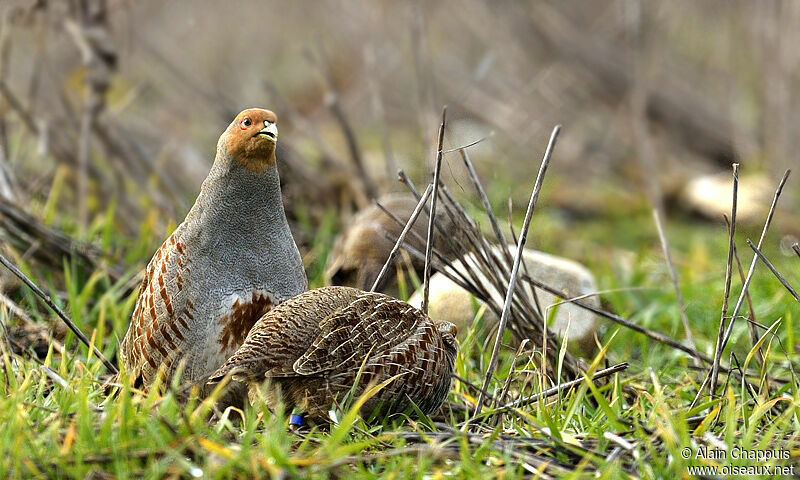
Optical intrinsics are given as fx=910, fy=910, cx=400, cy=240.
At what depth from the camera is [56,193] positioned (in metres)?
5.01

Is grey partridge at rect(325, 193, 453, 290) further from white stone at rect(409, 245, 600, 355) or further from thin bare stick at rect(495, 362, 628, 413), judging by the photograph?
thin bare stick at rect(495, 362, 628, 413)

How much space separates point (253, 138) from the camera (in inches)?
107

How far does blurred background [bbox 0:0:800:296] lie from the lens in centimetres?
508

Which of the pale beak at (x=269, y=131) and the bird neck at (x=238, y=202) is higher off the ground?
the pale beak at (x=269, y=131)

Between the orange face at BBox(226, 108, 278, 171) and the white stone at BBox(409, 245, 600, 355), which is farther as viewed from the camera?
the white stone at BBox(409, 245, 600, 355)

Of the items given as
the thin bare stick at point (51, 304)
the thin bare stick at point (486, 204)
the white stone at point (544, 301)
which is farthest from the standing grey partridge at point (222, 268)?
the white stone at point (544, 301)

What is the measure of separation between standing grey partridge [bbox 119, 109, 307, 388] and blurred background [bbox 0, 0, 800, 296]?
2.11ft

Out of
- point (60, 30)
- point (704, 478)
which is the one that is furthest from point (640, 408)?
point (60, 30)

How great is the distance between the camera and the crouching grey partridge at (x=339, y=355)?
2.46 meters

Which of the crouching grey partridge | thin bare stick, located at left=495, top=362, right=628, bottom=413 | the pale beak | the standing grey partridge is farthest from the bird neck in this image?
thin bare stick, located at left=495, top=362, right=628, bottom=413

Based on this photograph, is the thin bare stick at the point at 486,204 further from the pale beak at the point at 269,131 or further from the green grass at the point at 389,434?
the pale beak at the point at 269,131

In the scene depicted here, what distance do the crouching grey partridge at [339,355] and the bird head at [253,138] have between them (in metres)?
0.44

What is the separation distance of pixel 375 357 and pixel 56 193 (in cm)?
310

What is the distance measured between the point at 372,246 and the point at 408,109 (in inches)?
229
